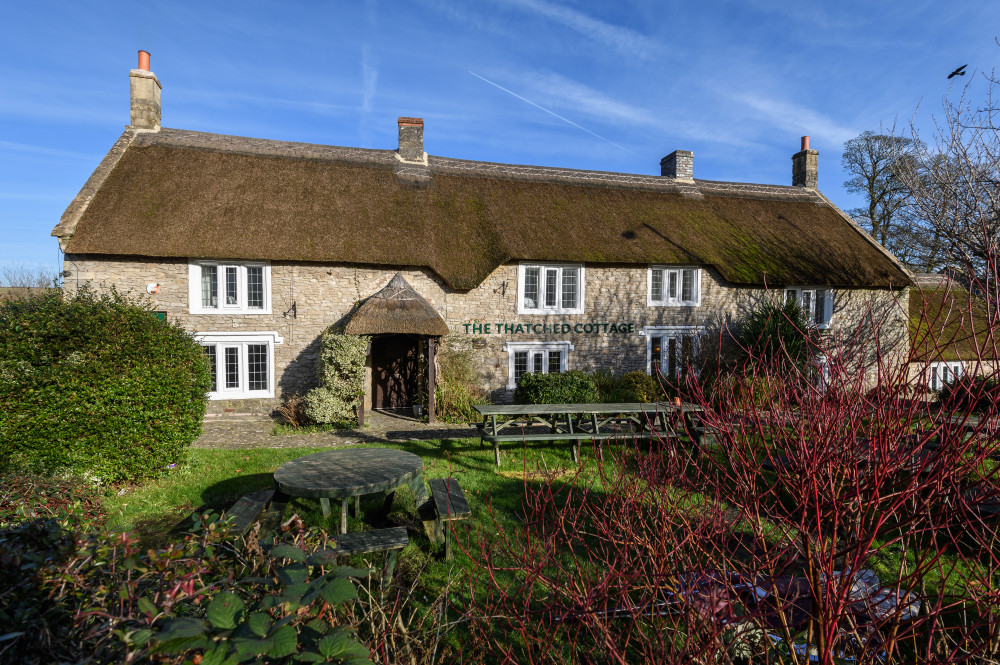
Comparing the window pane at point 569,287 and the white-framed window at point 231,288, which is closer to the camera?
the white-framed window at point 231,288

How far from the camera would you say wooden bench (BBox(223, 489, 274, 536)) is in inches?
191

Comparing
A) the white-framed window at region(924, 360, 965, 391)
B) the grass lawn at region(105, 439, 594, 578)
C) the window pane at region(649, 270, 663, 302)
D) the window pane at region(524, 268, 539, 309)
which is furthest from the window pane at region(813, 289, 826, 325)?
the grass lawn at region(105, 439, 594, 578)

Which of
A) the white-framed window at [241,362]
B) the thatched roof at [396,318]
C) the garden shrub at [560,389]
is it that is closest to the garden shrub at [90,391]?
the thatched roof at [396,318]

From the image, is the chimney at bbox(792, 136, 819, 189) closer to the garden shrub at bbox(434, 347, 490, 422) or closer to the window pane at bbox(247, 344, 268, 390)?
the garden shrub at bbox(434, 347, 490, 422)

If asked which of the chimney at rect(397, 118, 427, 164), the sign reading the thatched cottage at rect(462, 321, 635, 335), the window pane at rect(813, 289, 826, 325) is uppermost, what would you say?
the chimney at rect(397, 118, 427, 164)

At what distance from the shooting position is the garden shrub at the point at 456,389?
1263cm

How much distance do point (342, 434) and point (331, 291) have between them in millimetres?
4111

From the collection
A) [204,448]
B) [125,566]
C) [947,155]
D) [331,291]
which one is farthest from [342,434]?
[947,155]

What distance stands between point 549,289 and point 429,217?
4.01 metres

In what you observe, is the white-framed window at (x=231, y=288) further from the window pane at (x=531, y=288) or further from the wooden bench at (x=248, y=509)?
the wooden bench at (x=248, y=509)

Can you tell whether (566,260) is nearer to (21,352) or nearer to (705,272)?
(705,272)

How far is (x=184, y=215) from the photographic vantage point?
1269cm

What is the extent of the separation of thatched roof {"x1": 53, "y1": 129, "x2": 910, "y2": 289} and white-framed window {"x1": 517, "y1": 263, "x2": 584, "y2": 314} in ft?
1.68

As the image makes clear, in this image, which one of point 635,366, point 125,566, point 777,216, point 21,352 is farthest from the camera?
point 777,216
